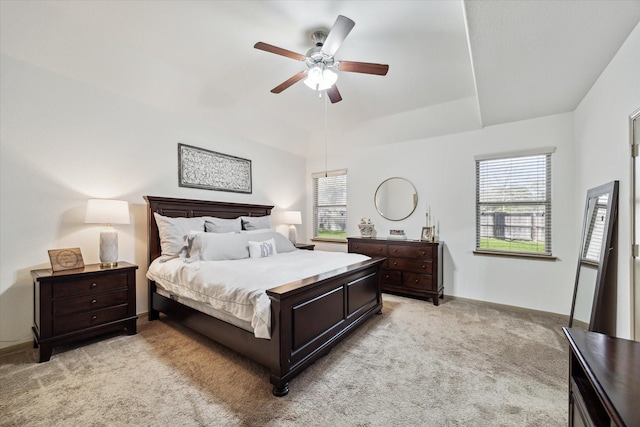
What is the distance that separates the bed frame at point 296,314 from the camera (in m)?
1.86

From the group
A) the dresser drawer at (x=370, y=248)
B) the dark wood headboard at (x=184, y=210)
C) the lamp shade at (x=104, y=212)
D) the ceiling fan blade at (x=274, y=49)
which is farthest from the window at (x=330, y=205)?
the lamp shade at (x=104, y=212)

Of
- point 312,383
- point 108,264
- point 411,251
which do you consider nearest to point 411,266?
point 411,251

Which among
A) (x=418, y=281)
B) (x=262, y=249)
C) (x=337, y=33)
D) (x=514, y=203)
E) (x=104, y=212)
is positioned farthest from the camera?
(x=418, y=281)

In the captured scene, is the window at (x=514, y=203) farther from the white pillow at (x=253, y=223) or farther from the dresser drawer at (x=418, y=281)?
the white pillow at (x=253, y=223)

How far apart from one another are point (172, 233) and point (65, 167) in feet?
3.94

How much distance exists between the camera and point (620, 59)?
2055mm

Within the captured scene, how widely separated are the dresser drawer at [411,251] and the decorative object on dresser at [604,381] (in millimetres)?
2705

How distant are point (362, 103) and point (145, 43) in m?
2.67

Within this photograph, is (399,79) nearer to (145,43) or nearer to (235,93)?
(235,93)

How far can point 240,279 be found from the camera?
2156 mm

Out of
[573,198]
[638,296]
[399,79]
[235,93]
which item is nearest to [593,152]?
[573,198]

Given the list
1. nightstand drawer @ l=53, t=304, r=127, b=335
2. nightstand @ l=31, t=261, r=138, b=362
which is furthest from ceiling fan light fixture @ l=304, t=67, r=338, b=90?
nightstand drawer @ l=53, t=304, r=127, b=335

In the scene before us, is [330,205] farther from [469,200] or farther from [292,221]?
[469,200]

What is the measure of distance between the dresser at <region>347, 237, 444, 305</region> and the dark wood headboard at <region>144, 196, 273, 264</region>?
2.12 m
